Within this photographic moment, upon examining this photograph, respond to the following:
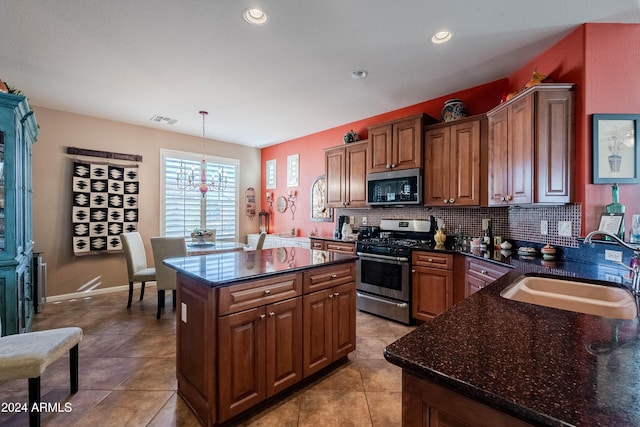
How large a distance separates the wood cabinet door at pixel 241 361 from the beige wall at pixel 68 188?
159 inches

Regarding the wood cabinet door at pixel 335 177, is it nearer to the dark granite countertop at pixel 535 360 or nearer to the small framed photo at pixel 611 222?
the small framed photo at pixel 611 222

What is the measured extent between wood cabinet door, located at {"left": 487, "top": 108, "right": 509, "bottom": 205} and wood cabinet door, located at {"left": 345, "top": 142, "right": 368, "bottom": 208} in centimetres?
164

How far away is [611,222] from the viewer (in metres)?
2.03

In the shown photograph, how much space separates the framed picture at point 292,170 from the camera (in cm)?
567

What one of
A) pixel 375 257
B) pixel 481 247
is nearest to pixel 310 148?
pixel 375 257

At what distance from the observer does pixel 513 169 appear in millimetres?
2568

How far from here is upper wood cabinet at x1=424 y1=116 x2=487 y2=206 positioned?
306 centimetres

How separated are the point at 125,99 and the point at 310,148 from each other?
2.91 metres

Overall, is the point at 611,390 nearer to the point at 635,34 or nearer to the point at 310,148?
the point at 635,34

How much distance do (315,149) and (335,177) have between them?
104 cm

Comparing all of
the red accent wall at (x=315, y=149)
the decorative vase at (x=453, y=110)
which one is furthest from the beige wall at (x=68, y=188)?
→ the decorative vase at (x=453, y=110)

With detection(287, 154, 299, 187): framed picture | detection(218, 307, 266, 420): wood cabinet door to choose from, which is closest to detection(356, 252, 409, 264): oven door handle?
detection(218, 307, 266, 420): wood cabinet door

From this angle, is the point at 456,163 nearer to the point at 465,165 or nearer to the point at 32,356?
the point at 465,165

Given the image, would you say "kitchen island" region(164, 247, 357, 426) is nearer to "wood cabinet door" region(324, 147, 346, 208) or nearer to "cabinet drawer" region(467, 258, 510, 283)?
"cabinet drawer" region(467, 258, 510, 283)
